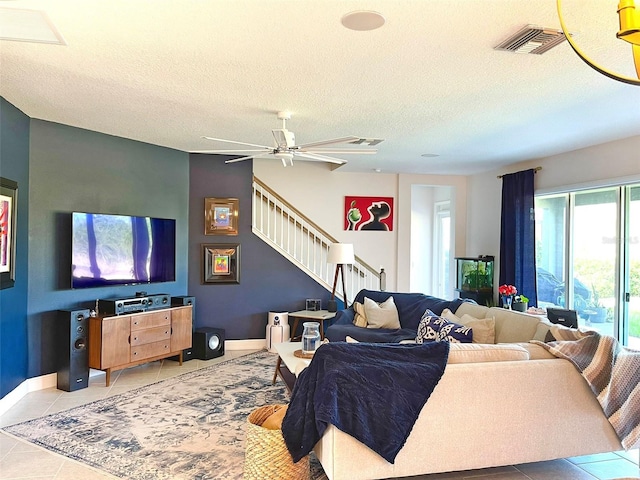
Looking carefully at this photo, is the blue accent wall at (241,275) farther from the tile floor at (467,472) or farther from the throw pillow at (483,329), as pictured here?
the throw pillow at (483,329)

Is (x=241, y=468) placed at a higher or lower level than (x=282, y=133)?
lower

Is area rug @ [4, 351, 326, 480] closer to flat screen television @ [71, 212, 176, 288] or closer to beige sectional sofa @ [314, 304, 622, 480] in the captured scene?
beige sectional sofa @ [314, 304, 622, 480]

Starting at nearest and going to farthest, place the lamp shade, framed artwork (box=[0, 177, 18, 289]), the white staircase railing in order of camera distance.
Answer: framed artwork (box=[0, 177, 18, 289])
the lamp shade
the white staircase railing

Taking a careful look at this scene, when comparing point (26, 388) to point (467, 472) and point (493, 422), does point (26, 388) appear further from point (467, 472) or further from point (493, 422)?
point (493, 422)

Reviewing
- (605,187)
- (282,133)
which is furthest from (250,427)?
(605,187)

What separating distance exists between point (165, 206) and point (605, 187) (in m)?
5.10

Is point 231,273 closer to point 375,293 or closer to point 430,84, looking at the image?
point 375,293

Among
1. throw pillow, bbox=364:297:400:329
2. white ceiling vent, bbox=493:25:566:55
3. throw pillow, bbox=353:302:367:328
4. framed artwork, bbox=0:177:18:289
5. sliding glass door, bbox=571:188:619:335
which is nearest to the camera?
white ceiling vent, bbox=493:25:566:55

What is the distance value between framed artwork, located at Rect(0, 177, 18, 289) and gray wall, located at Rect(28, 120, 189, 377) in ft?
1.34

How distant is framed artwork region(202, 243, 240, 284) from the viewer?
20.0 ft

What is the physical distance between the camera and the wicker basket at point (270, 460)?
2.54 meters

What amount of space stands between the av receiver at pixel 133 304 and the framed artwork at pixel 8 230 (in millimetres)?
938

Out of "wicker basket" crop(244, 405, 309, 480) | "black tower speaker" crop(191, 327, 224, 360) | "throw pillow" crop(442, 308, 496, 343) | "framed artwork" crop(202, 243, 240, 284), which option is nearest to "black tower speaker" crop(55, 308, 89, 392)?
"black tower speaker" crop(191, 327, 224, 360)

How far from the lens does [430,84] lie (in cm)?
333
